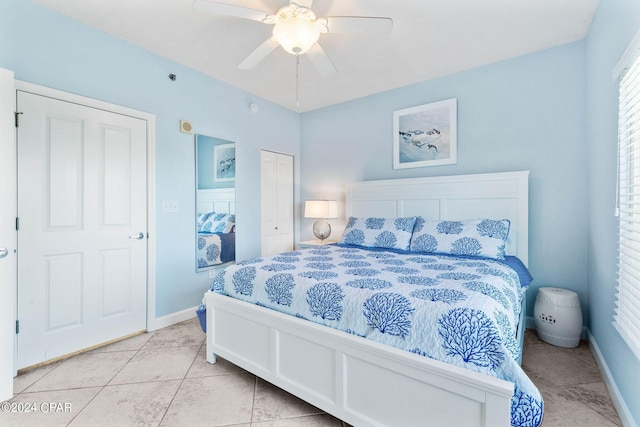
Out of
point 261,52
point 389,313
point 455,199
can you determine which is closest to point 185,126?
point 261,52

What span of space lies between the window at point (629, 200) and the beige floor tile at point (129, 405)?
246 centimetres

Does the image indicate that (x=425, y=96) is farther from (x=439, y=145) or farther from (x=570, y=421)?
(x=570, y=421)

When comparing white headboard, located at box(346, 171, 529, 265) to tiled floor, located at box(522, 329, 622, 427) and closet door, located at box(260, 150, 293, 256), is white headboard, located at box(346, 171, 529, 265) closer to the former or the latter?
tiled floor, located at box(522, 329, 622, 427)

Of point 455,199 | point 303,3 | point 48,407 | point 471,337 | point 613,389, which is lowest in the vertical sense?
point 48,407

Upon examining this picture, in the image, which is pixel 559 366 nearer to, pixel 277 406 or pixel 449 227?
pixel 449 227

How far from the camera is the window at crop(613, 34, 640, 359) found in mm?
1433

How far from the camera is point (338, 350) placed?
4.98 feet

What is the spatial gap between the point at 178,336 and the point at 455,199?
9.93ft

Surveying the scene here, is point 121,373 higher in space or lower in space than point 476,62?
lower

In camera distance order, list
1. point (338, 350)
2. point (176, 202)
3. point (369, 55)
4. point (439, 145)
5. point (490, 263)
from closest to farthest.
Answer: point (338, 350)
point (490, 263)
point (369, 55)
point (176, 202)
point (439, 145)

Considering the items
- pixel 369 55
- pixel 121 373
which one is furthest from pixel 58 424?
pixel 369 55

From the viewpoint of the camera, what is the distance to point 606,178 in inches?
79.6

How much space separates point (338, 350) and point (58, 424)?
5.09ft

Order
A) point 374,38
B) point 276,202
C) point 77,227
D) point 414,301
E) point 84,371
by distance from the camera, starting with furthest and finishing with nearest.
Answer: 1. point 276,202
2. point 374,38
3. point 77,227
4. point 84,371
5. point 414,301
